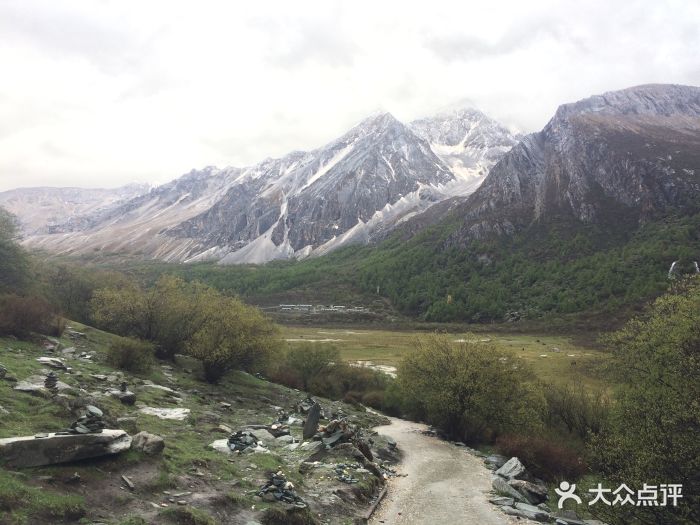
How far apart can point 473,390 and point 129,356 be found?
119 feet

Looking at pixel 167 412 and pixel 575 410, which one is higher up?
pixel 167 412

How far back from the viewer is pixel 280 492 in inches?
847

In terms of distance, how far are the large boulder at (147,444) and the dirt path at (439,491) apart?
11.8m

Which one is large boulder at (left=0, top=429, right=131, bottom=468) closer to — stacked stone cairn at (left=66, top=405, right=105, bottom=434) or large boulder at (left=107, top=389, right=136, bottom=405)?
stacked stone cairn at (left=66, top=405, right=105, bottom=434)

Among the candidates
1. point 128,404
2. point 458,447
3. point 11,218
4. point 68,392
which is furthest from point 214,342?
point 11,218

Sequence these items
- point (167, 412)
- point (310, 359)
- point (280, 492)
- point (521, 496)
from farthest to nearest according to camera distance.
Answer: point (310, 359) → point (167, 412) → point (521, 496) → point (280, 492)

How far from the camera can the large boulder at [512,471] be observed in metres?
33.3

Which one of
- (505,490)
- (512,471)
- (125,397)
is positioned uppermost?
(125,397)

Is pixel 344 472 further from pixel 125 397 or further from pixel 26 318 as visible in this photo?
pixel 26 318

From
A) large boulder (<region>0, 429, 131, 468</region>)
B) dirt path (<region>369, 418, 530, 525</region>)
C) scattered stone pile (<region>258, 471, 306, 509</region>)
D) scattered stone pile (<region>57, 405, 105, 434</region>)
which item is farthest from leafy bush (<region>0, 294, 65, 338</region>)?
dirt path (<region>369, 418, 530, 525</region>)

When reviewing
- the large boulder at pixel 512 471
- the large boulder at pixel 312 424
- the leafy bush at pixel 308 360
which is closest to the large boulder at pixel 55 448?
the large boulder at pixel 312 424

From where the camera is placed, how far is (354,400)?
7169 centimetres

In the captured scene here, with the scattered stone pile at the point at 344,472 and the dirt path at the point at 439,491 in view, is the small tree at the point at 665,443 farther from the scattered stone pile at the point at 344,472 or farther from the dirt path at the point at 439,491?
the scattered stone pile at the point at 344,472

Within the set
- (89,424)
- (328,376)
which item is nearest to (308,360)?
(328,376)
